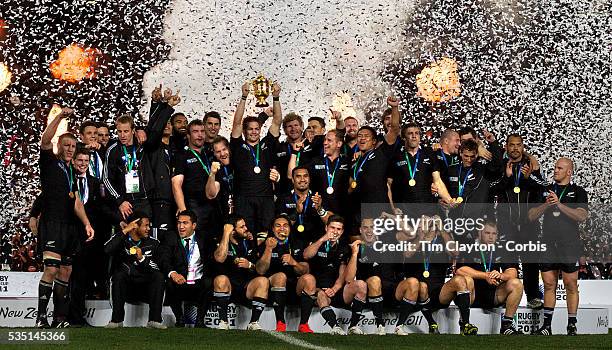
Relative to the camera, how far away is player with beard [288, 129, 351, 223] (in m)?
13.5

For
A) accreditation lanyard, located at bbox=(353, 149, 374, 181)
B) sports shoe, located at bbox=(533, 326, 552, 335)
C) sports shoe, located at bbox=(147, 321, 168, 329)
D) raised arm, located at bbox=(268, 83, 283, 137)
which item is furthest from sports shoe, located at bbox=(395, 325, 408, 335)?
raised arm, located at bbox=(268, 83, 283, 137)

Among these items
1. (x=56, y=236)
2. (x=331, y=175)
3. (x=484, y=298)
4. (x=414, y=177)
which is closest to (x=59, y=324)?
(x=56, y=236)

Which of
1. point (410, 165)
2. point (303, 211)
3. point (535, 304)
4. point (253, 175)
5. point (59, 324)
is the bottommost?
point (59, 324)

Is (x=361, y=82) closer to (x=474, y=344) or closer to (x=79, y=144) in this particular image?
(x=79, y=144)

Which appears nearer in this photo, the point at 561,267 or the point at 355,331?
the point at 355,331

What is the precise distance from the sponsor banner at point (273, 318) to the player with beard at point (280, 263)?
0.84 feet

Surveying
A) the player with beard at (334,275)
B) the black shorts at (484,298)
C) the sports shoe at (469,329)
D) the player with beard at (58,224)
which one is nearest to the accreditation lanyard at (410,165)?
the player with beard at (334,275)

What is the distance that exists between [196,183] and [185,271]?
1109mm

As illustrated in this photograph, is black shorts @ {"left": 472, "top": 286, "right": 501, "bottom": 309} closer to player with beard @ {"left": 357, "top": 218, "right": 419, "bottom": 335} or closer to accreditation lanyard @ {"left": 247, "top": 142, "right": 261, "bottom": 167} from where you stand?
player with beard @ {"left": 357, "top": 218, "right": 419, "bottom": 335}

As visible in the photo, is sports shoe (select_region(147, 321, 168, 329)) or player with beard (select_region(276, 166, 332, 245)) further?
player with beard (select_region(276, 166, 332, 245))

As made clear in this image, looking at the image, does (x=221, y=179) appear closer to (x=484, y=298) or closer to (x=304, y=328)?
(x=304, y=328)

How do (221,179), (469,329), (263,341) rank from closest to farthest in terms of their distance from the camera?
1. (263,341)
2. (469,329)
3. (221,179)

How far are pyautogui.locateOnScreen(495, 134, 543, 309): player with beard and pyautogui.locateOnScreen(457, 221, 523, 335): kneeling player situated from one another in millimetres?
455

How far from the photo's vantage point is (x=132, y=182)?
13453mm
